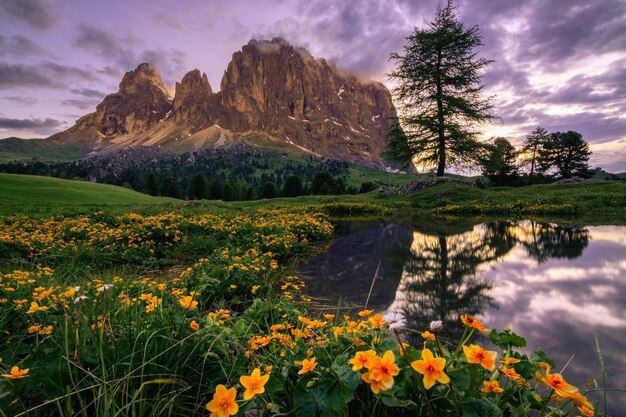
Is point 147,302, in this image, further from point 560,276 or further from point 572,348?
point 560,276

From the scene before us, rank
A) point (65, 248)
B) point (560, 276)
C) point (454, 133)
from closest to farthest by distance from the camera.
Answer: point (560, 276), point (65, 248), point (454, 133)

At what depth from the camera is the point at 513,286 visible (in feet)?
15.3

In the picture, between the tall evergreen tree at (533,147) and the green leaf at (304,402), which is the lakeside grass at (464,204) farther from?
the tall evergreen tree at (533,147)

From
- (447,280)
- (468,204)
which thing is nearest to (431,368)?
(447,280)

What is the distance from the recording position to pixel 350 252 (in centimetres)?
777

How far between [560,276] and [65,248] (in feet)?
29.5

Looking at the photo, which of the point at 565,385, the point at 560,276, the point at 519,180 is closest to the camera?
the point at 565,385

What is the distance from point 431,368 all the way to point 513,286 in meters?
4.35

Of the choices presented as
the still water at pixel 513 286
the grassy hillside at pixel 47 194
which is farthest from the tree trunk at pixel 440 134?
the grassy hillside at pixel 47 194

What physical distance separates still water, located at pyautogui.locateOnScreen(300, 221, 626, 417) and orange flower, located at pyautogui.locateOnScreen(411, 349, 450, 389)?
1.84 metres

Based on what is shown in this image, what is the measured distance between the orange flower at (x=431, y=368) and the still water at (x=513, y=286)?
1840mm

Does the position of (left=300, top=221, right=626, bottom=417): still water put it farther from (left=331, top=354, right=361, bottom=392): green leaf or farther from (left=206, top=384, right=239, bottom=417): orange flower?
(left=206, top=384, right=239, bottom=417): orange flower

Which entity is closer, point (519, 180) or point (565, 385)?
point (565, 385)

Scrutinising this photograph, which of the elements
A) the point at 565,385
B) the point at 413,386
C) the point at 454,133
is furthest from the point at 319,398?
the point at 454,133
